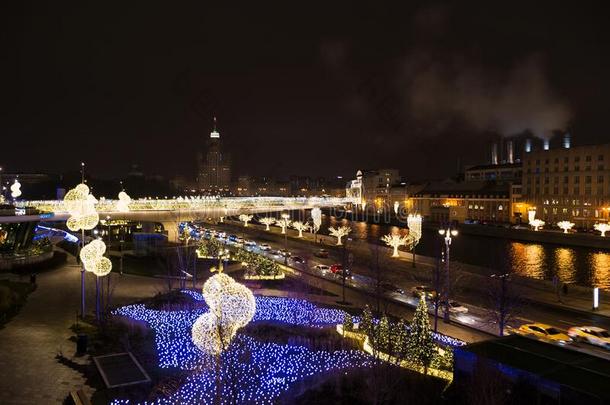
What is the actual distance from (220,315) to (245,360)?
7.49ft

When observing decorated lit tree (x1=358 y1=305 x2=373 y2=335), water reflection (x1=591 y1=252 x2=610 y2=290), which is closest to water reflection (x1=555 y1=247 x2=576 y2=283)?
water reflection (x1=591 y1=252 x2=610 y2=290)

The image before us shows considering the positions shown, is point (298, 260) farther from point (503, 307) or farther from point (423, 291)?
point (503, 307)

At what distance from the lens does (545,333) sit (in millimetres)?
16094

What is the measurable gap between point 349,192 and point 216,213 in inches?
3619

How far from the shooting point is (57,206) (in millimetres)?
39375

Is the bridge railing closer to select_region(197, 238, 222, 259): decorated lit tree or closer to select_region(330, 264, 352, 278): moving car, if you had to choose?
select_region(197, 238, 222, 259): decorated lit tree

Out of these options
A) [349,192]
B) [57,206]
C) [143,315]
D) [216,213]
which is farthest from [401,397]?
[349,192]

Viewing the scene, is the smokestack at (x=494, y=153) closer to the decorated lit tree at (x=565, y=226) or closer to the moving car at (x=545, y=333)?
the decorated lit tree at (x=565, y=226)

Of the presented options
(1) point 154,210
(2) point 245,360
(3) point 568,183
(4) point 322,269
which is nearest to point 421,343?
(2) point 245,360

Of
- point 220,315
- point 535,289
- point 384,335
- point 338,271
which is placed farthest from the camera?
point 338,271

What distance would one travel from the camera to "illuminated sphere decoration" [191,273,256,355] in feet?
33.1

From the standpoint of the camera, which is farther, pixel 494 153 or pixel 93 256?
pixel 494 153

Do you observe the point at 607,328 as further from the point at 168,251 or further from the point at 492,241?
the point at 492,241

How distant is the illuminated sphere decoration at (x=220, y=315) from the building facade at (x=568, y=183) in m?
58.9
